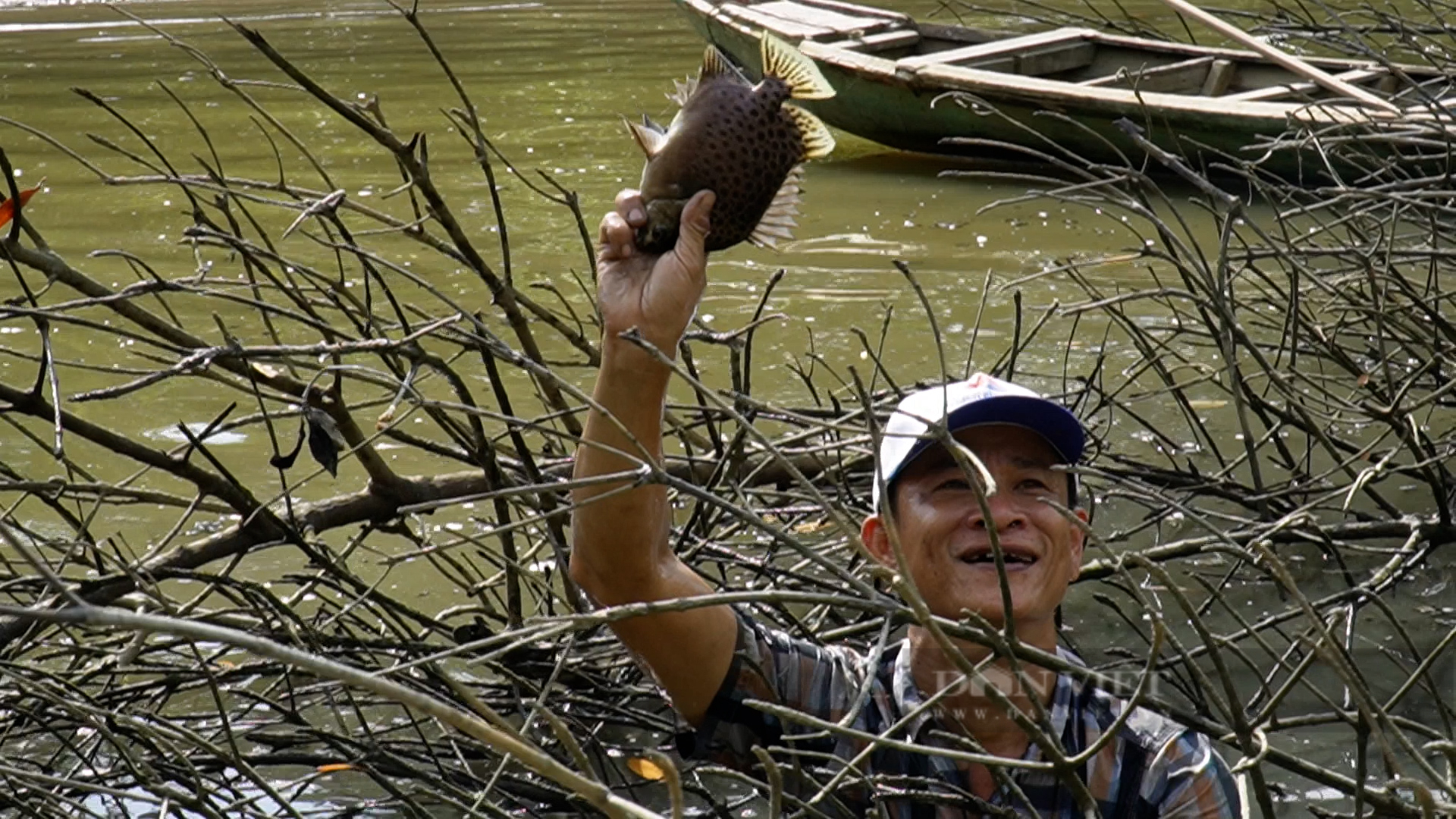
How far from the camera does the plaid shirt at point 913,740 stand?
1.98 meters

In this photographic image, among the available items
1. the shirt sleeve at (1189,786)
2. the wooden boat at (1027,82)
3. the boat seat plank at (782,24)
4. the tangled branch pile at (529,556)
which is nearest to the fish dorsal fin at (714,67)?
the tangled branch pile at (529,556)

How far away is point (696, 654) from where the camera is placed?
6.82 ft

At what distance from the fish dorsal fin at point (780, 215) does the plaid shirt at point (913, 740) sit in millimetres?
500

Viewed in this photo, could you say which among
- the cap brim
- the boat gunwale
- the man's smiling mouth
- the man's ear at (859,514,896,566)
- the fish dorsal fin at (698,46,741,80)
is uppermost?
the fish dorsal fin at (698,46,741,80)

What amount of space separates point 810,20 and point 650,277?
8440 mm

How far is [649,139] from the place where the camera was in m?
1.92

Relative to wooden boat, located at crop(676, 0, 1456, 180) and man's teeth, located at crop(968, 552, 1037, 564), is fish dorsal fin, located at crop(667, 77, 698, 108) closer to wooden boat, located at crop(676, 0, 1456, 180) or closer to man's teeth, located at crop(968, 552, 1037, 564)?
man's teeth, located at crop(968, 552, 1037, 564)

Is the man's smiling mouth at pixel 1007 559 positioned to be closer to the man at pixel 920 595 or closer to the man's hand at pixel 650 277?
the man at pixel 920 595

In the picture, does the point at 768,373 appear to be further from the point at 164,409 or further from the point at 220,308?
the point at 220,308

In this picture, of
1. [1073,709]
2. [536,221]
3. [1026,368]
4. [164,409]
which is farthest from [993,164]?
[1073,709]

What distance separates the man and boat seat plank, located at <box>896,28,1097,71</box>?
6.72 meters

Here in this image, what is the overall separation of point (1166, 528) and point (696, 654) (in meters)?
2.50

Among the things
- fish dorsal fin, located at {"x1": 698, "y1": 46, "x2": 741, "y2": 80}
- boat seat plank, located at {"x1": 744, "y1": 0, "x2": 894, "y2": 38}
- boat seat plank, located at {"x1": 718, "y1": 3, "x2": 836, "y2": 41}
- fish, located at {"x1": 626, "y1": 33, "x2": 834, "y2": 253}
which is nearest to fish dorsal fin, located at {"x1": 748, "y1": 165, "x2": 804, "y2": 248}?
fish, located at {"x1": 626, "y1": 33, "x2": 834, "y2": 253}

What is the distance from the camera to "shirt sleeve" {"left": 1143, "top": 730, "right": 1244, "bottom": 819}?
1958 mm
